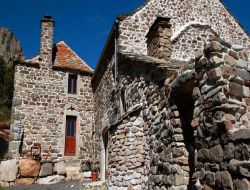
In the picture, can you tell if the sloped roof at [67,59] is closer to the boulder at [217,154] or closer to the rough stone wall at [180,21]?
the rough stone wall at [180,21]

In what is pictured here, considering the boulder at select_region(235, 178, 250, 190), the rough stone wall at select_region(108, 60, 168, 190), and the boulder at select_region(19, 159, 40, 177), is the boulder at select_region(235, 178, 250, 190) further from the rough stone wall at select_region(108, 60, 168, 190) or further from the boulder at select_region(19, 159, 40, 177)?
the boulder at select_region(19, 159, 40, 177)

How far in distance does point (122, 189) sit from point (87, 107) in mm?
9403

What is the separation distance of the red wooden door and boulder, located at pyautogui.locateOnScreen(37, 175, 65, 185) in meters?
1.55

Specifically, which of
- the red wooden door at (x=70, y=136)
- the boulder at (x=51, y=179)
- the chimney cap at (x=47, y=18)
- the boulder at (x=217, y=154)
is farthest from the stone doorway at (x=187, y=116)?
the chimney cap at (x=47, y=18)

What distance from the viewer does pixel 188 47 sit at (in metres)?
11.4

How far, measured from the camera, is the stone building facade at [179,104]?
162 inches

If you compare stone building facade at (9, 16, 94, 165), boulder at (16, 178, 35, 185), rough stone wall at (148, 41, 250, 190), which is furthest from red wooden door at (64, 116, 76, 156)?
rough stone wall at (148, 41, 250, 190)

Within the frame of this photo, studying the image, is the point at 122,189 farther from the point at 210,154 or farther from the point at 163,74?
the point at 210,154

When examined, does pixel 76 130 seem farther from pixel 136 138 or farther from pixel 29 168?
pixel 136 138

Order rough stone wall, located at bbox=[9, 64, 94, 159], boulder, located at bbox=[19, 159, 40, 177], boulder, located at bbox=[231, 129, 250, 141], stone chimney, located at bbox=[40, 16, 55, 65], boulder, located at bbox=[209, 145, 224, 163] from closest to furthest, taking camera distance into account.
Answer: boulder, located at bbox=[231, 129, 250, 141], boulder, located at bbox=[209, 145, 224, 163], boulder, located at bbox=[19, 159, 40, 177], rough stone wall, located at bbox=[9, 64, 94, 159], stone chimney, located at bbox=[40, 16, 55, 65]

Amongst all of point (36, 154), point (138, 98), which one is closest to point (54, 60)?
point (36, 154)

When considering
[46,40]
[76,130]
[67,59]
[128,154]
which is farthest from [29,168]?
[128,154]

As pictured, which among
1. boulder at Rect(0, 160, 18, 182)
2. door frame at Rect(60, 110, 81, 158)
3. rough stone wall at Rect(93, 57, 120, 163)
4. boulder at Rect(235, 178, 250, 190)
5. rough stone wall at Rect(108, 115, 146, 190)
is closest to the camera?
boulder at Rect(235, 178, 250, 190)

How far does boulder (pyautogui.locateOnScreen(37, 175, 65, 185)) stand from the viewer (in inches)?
535
